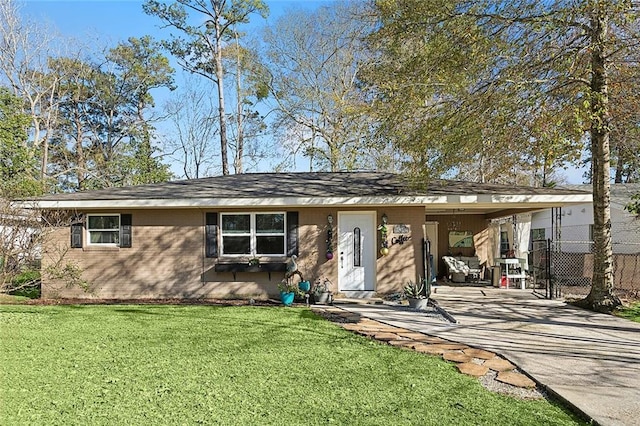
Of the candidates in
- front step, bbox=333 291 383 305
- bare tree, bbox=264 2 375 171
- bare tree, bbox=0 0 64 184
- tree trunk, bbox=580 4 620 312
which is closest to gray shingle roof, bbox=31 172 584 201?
tree trunk, bbox=580 4 620 312

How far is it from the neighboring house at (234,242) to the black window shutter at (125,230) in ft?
0.08

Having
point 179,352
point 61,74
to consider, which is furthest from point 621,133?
point 61,74

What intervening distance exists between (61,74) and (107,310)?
22048 mm

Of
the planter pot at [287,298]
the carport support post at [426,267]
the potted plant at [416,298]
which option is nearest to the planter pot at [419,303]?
the potted plant at [416,298]

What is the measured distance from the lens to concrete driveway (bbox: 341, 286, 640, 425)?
4.51 metres

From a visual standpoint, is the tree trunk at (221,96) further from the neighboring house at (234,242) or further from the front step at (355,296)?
the front step at (355,296)

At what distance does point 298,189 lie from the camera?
1179 centimetres

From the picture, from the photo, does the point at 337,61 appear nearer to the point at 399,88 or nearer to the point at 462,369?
the point at 399,88

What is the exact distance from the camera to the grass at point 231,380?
13.0 ft

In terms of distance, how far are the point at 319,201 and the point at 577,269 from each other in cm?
885

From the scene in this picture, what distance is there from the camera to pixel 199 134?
30.1m

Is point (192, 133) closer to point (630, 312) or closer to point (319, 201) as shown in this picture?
point (319, 201)

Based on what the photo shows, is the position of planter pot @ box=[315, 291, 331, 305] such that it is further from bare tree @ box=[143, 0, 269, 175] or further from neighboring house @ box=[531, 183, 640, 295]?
bare tree @ box=[143, 0, 269, 175]

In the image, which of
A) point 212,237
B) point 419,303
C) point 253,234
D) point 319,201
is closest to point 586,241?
point 419,303
